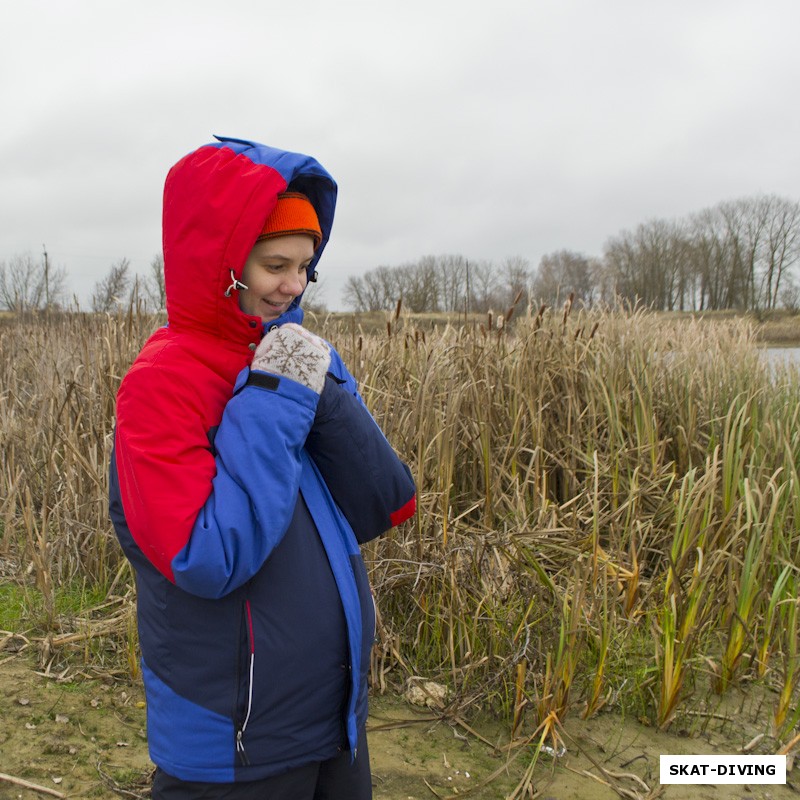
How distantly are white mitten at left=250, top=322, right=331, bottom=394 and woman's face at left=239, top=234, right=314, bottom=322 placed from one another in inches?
2.6

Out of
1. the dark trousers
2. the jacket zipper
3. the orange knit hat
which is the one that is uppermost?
the orange knit hat

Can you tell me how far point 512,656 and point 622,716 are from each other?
446mm

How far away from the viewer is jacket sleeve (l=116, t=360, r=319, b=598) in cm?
107

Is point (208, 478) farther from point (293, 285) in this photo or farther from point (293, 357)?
point (293, 285)

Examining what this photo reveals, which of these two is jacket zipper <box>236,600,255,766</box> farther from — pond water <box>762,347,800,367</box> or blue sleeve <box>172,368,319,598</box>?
pond water <box>762,347,800,367</box>

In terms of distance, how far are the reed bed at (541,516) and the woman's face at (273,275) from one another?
4.78ft

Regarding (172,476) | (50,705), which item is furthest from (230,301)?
(50,705)

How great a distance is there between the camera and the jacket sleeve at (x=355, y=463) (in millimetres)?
1286

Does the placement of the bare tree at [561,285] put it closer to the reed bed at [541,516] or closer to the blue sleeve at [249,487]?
the reed bed at [541,516]

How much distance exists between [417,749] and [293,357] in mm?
1639

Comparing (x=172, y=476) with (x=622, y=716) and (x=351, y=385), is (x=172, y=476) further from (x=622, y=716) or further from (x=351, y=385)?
(x=622, y=716)

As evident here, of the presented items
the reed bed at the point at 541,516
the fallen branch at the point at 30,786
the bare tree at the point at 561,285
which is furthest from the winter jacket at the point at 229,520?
the bare tree at the point at 561,285

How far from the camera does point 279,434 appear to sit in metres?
1.14

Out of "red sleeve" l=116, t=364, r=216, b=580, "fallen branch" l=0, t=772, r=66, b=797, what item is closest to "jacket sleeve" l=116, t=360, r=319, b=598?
"red sleeve" l=116, t=364, r=216, b=580
